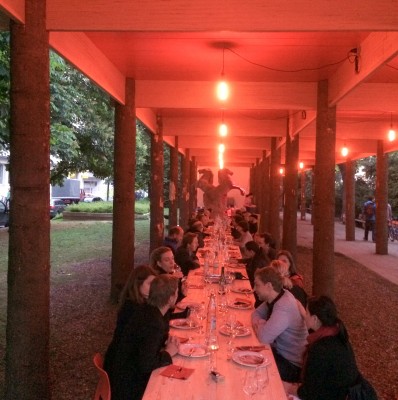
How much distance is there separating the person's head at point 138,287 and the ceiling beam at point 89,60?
2441 millimetres

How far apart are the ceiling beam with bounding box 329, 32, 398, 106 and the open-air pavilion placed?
2 centimetres

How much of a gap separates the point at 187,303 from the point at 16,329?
171 centimetres

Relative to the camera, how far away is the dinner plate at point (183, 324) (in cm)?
430

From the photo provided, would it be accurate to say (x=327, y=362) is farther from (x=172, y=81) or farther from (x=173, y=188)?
(x=173, y=188)

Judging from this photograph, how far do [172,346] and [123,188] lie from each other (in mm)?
4787

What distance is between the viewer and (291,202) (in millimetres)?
11727

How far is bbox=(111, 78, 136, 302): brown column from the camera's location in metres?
8.09

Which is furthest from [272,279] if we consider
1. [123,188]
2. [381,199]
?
[381,199]

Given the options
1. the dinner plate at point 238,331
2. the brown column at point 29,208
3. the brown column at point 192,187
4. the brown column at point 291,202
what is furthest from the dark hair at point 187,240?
the brown column at point 192,187

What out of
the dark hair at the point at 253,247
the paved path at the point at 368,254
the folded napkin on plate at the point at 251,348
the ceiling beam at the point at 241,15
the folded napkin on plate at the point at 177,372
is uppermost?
the ceiling beam at the point at 241,15

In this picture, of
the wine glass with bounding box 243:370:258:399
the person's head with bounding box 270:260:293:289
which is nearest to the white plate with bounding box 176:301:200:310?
the person's head with bounding box 270:260:293:289

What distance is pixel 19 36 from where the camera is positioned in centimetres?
397

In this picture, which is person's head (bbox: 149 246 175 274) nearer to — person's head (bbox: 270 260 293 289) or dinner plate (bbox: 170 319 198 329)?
person's head (bbox: 270 260 293 289)

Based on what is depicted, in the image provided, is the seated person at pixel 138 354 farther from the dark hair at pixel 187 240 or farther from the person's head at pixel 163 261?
the dark hair at pixel 187 240
